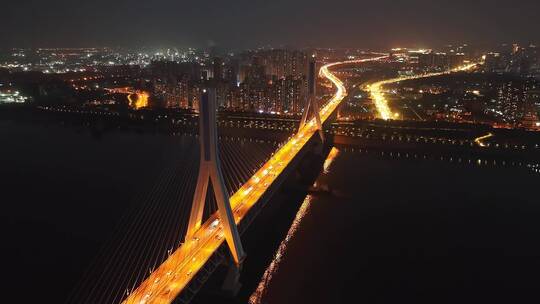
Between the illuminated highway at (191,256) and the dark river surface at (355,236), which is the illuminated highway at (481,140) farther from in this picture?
the illuminated highway at (191,256)

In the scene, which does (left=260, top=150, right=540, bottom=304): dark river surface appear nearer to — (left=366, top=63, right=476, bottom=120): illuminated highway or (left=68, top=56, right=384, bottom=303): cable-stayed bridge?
(left=68, top=56, right=384, bottom=303): cable-stayed bridge

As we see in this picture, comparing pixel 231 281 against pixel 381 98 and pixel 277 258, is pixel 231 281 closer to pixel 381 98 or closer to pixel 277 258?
pixel 277 258

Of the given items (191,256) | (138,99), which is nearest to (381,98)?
(138,99)

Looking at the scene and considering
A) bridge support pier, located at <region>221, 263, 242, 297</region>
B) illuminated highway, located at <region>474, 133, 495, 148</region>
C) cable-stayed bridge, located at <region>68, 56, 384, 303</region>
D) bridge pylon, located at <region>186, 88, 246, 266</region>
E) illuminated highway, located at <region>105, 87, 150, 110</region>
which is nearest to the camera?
cable-stayed bridge, located at <region>68, 56, 384, 303</region>

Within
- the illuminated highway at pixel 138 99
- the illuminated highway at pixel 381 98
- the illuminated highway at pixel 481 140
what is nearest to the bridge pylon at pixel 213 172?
the illuminated highway at pixel 481 140

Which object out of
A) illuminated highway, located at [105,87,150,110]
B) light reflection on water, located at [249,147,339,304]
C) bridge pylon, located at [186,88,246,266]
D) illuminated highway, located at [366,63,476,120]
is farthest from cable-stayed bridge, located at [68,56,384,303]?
illuminated highway, located at [105,87,150,110]

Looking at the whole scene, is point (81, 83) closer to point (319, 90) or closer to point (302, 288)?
point (319, 90)

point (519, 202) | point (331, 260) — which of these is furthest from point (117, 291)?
point (519, 202)

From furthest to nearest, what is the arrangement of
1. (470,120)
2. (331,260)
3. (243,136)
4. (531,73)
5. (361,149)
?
(531,73) → (470,120) → (243,136) → (361,149) → (331,260)
